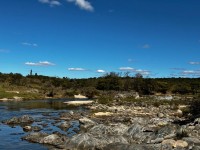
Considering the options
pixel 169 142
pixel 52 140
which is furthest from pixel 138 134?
pixel 52 140

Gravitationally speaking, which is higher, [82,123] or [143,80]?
[143,80]

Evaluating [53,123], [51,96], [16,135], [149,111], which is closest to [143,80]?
[51,96]

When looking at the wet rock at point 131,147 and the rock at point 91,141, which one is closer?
the wet rock at point 131,147

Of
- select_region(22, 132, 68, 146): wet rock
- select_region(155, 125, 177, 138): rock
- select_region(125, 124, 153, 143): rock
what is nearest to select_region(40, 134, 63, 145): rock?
select_region(22, 132, 68, 146): wet rock

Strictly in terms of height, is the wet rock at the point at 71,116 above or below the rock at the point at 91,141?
above

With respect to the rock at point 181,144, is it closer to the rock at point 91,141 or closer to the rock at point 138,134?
the rock at point 138,134

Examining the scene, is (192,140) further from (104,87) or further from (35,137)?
(104,87)

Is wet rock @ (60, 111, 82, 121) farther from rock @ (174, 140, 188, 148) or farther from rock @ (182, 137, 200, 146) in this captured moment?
rock @ (174, 140, 188, 148)

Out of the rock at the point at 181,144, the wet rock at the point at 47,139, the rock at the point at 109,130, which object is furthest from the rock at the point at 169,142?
the wet rock at the point at 47,139

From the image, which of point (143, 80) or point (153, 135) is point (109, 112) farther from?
point (143, 80)

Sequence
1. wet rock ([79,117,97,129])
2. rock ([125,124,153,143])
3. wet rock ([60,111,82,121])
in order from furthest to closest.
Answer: wet rock ([60,111,82,121]) → wet rock ([79,117,97,129]) → rock ([125,124,153,143])

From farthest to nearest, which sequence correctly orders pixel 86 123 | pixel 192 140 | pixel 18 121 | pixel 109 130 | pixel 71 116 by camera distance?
pixel 71 116, pixel 18 121, pixel 86 123, pixel 109 130, pixel 192 140

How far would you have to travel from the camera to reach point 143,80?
516 ft

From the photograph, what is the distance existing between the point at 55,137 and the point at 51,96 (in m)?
93.5
